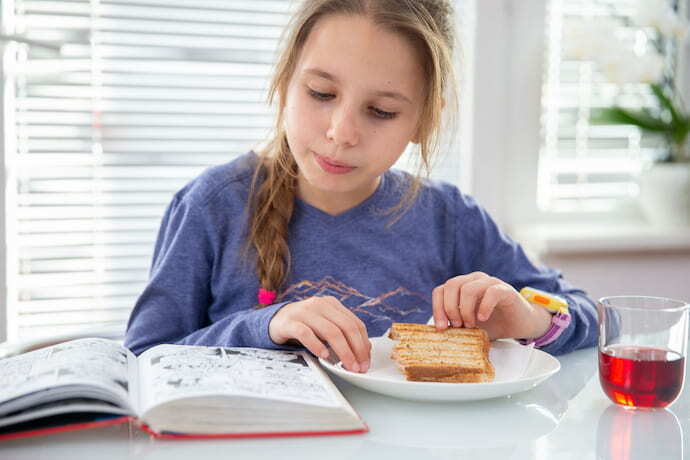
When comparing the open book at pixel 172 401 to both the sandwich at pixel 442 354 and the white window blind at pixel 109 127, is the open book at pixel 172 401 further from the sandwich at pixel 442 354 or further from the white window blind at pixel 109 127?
the white window blind at pixel 109 127

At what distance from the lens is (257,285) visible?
4.03 ft

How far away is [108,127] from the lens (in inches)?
81.8

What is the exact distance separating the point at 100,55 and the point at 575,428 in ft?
5.50

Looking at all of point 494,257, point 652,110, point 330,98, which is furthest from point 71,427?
point 652,110

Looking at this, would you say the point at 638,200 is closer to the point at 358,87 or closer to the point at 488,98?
the point at 488,98

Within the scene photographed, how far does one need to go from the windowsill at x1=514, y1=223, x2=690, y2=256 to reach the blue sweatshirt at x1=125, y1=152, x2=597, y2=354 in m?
0.92

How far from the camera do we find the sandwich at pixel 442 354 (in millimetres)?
841

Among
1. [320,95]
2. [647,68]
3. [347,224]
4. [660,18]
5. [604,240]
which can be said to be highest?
[660,18]

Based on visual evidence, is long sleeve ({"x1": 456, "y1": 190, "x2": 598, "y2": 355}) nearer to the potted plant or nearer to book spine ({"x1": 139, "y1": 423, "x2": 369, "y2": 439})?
book spine ({"x1": 139, "y1": 423, "x2": 369, "y2": 439})

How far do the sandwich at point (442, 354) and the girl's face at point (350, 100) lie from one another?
305mm

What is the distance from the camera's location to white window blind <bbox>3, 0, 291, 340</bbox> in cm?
201

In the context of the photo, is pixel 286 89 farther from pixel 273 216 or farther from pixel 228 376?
pixel 228 376

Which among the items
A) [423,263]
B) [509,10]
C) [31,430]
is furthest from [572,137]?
[31,430]

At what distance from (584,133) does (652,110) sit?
0.25m
